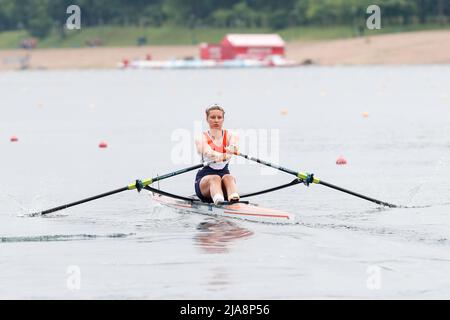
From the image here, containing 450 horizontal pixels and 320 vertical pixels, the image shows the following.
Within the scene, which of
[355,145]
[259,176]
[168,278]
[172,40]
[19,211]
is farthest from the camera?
[172,40]

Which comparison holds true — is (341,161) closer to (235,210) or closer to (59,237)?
(235,210)

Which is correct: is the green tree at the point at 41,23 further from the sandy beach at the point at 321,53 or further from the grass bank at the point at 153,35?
the sandy beach at the point at 321,53

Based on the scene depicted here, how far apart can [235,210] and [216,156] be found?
1025 mm

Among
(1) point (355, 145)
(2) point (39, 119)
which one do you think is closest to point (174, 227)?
(1) point (355, 145)

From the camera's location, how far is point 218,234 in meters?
19.7

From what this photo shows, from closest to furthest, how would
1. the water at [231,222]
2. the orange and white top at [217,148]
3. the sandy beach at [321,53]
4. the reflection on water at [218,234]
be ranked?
the water at [231,222], the reflection on water at [218,234], the orange and white top at [217,148], the sandy beach at [321,53]

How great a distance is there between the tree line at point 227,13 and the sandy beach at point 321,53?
8190 mm

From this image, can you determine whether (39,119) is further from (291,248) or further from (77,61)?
(77,61)

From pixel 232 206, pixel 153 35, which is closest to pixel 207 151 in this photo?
pixel 232 206

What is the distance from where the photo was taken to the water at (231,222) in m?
15.9

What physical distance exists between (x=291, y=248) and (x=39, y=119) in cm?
3433

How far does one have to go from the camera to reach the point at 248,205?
21.1 metres

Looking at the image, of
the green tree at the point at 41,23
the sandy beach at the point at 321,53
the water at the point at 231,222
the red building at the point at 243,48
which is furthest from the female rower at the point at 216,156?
the green tree at the point at 41,23

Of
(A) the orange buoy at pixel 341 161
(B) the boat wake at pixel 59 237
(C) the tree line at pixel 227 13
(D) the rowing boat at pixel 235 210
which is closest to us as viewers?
(B) the boat wake at pixel 59 237
